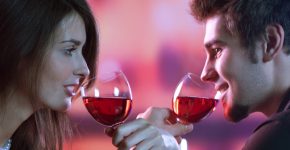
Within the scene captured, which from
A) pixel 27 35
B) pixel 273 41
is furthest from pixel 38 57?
pixel 273 41

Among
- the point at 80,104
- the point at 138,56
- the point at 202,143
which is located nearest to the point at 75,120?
the point at 80,104

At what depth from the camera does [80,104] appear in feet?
6.56

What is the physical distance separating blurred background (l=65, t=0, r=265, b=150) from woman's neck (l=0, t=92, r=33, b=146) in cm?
53

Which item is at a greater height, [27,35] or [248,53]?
[27,35]

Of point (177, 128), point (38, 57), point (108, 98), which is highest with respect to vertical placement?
point (38, 57)

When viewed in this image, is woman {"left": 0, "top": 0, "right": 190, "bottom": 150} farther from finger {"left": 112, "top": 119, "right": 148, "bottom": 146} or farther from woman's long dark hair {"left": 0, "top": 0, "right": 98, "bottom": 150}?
finger {"left": 112, "top": 119, "right": 148, "bottom": 146}

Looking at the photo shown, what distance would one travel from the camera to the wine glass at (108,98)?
128 centimetres

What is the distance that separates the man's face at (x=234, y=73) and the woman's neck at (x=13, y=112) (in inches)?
19.6

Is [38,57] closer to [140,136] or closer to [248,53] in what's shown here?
A: [140,136]

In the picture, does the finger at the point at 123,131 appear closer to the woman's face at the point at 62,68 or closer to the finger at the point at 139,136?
the finger at the point at 139,136

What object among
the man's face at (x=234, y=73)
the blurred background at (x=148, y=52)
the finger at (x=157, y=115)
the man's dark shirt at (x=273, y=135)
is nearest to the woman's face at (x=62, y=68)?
the finger at (x=157, y=115)

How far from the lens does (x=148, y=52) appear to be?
6.59ft

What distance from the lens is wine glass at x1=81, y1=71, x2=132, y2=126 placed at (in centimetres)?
128

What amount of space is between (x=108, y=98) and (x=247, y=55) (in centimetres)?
44
